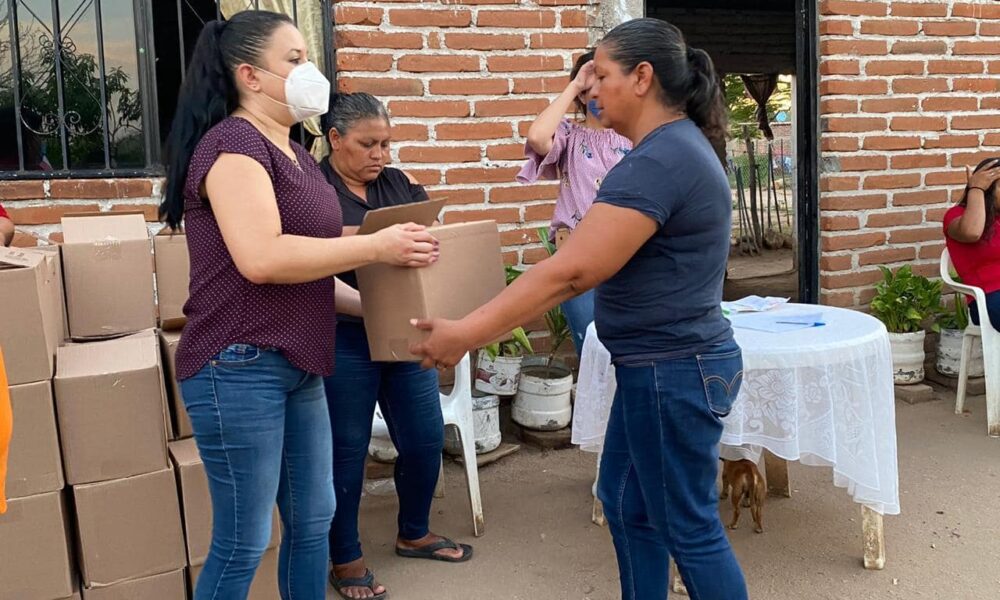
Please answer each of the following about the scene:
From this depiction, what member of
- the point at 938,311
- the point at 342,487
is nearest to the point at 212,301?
the point at 342,487

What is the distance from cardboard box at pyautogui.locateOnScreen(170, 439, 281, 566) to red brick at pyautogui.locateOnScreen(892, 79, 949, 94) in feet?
13.8

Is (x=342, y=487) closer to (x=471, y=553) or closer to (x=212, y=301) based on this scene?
(x=471, y=553)

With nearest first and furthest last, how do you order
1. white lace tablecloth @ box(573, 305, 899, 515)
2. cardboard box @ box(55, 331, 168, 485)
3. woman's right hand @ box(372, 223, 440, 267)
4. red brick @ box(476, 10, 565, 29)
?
1. woman's right hand @ box(372, 223, 440, 267)
2. cardboard box @ box(55, 331, 168, 485)
3. white lace tablecloth @ box(573, 305, 899, 515)
4. red brick @ box(476, 10, 565, 29)

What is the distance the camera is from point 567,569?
10.4 ft

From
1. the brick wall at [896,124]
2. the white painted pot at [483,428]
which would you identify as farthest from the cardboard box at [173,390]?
the brick wall at [896,124]

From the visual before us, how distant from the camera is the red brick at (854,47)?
191 inches

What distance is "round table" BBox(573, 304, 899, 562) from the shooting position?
286 cm

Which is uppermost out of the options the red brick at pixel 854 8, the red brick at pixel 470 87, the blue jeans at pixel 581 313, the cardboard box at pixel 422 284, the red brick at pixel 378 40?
the red brick at pixel 854 8

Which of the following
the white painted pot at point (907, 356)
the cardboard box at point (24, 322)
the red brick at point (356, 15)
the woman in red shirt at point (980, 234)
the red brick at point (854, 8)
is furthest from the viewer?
the white painted pot at point (907, 356)

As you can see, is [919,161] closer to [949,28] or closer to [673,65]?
[949,28]

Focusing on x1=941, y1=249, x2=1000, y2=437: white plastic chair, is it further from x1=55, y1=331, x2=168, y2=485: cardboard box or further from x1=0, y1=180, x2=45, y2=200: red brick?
x1=0, y1=180, x2=45, y2=200: red brick

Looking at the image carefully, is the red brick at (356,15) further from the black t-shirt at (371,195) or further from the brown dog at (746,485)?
the brown dog at (746,485)

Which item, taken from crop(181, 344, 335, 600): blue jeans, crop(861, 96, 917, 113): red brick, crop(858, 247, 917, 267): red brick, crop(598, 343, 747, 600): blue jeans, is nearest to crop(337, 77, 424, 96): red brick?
crop(181, 344, 335, 600): blue jeans

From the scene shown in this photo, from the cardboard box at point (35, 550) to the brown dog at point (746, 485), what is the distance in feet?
7.23
